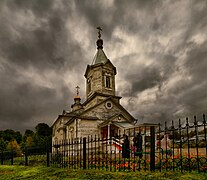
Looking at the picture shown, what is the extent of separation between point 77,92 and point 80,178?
3494cm

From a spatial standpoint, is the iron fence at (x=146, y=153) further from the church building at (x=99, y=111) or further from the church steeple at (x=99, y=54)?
the church steeple at (x=99, y=54)

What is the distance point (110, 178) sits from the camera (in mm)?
6027

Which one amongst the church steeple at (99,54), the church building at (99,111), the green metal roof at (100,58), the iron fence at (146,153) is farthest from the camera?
the church steeple at (99,54)

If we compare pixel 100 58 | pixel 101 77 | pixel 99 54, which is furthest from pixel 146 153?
pixel 99 54

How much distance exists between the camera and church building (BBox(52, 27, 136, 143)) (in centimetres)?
2452

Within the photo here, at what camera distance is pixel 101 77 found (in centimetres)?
2844

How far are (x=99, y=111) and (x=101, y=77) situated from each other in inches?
204

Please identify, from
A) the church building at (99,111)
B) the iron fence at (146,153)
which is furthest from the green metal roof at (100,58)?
the iron fence at (146,153)

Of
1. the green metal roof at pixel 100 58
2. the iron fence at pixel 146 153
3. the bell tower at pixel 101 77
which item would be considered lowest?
the iron fence at pixel 146 153

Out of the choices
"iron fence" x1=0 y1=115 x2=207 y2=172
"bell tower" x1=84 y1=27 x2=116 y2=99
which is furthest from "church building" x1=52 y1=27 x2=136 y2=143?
"iron fence" x1=0 y1=115 x2=207 y2=172

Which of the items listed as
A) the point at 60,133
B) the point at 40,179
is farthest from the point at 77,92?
the point at 40,179

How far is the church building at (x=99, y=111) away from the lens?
965 inches

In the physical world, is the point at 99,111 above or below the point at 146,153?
above

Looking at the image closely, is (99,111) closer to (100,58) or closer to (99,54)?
(100,58)
